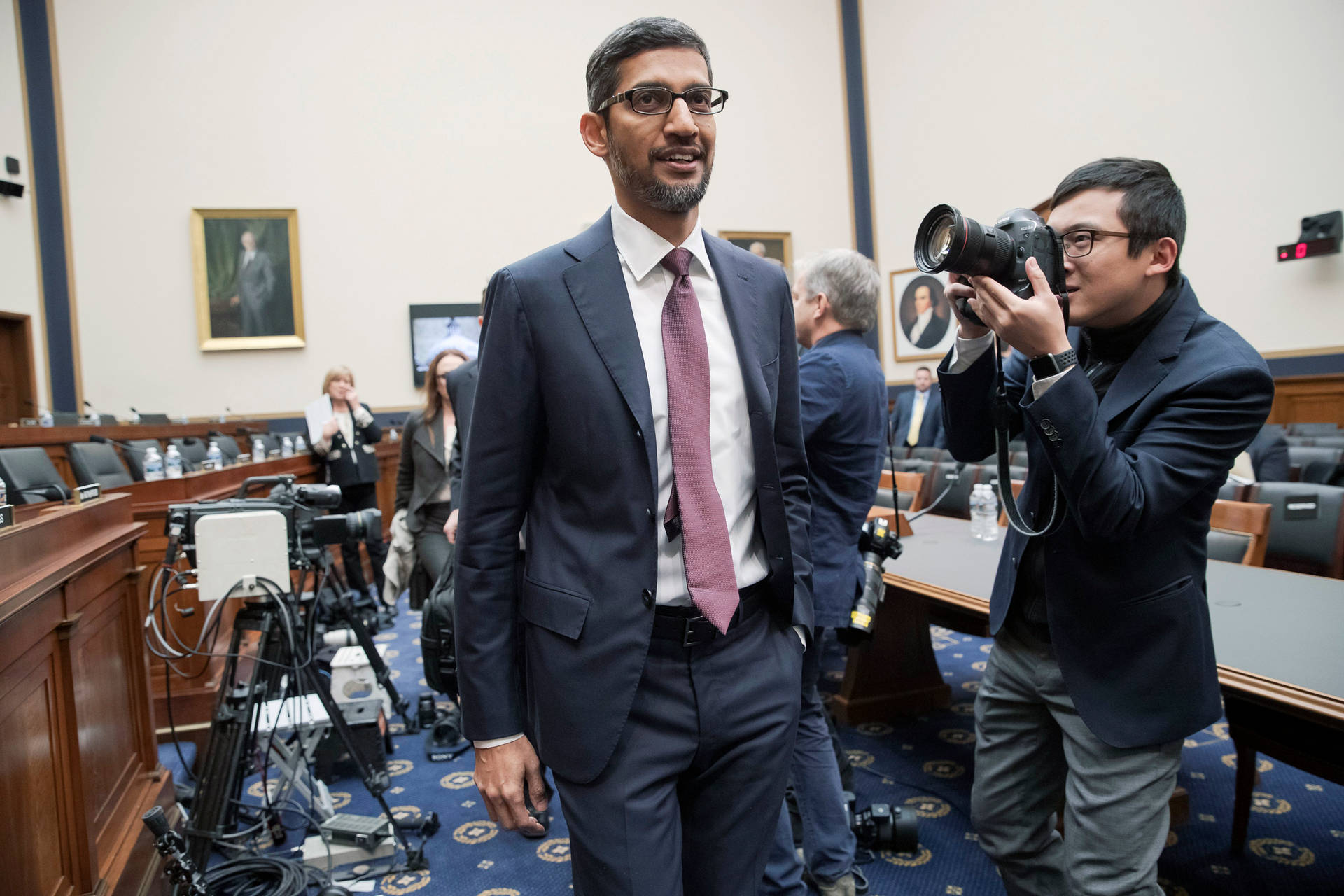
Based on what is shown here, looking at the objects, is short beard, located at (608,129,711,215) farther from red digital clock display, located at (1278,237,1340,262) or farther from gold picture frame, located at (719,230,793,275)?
gold picture frame, located at (719,230,793,275)

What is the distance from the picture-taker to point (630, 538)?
1063 millimetres

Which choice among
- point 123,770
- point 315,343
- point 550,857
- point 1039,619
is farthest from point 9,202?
point 1039,619

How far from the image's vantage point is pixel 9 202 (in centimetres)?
802

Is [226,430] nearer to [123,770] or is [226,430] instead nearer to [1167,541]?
[123,770]

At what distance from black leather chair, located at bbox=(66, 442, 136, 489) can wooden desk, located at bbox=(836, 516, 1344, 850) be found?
147 inches

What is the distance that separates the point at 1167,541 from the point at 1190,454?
15 cm

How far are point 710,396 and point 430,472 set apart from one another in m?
2.57

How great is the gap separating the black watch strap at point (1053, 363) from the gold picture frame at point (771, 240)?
9098 mm

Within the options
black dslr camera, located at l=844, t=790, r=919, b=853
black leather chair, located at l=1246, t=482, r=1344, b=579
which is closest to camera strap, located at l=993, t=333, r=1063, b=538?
black dslr camera, located at l=844, t=790, r=919, b=853

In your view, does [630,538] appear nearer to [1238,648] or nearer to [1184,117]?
[1238,648]

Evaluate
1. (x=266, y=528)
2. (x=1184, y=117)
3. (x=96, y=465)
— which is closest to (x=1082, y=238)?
(x=266, y=528)

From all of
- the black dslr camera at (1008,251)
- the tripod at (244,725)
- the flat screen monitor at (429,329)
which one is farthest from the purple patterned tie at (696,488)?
the flat screen monitor at (429,329)

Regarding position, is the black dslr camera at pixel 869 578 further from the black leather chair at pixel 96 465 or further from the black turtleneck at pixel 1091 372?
the black leather chair at pixel 96 465

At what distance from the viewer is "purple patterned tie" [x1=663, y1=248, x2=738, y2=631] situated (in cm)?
110
